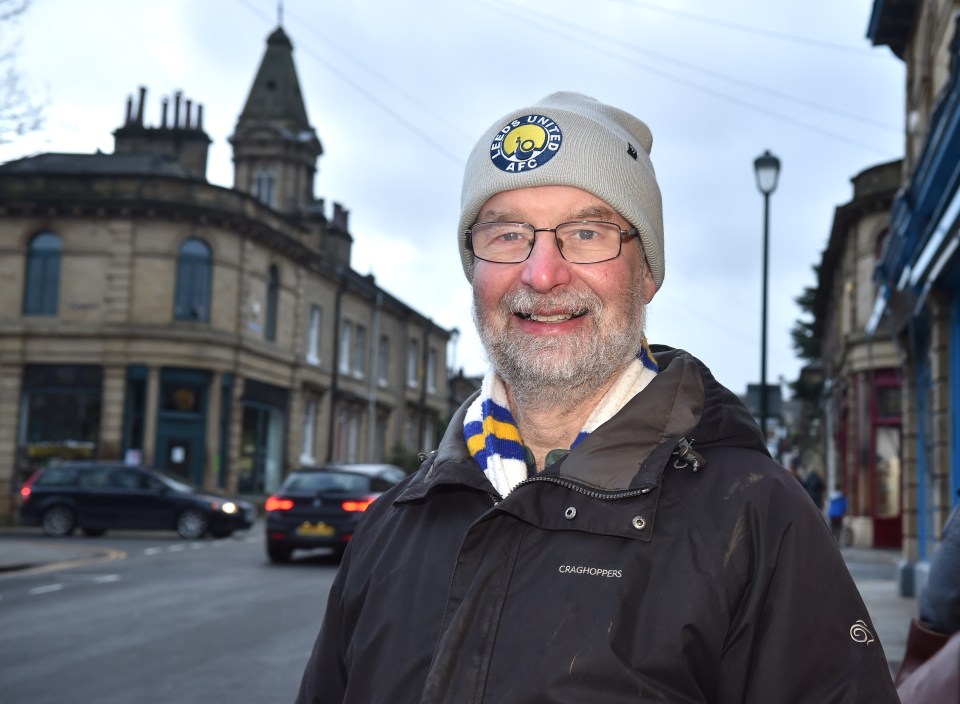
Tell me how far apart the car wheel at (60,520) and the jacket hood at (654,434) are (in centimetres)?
2304

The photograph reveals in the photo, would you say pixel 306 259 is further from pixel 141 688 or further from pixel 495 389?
pixel 495 389

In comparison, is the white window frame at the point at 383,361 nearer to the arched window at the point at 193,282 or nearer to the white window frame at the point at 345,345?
the white window frame at the point at 345,345

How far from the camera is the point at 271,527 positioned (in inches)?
664

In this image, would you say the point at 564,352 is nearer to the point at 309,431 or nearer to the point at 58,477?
the point at 58,477

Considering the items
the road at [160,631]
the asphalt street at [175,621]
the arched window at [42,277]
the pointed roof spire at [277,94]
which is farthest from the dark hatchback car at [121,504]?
the pointed roof spire at [277,94]

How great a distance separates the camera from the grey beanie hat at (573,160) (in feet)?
7.98

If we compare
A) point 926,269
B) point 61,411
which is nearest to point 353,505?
point 926,269

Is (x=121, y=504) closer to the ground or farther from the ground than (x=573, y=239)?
closer to the ground

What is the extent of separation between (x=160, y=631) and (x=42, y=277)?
1080 inches

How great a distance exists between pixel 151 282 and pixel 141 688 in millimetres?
28480

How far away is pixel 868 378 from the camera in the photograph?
27.2m

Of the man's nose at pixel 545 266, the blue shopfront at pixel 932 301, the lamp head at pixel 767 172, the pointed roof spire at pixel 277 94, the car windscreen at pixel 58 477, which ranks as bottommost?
the car windscreen at pixel 58 477

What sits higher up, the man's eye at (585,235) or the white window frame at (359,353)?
the white window frame at (359,353)

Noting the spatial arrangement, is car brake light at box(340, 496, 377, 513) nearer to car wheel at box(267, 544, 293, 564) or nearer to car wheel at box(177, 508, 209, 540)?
car wheel at box(267, 544, 293, 564)
